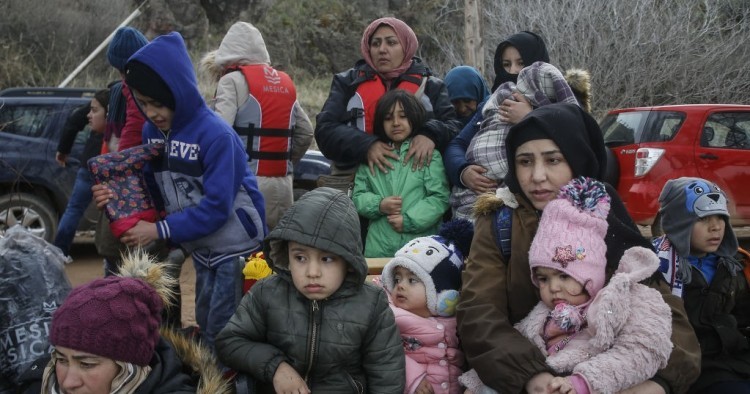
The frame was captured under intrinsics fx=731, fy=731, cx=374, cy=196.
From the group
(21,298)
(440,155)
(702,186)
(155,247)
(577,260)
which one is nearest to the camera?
(577,260)

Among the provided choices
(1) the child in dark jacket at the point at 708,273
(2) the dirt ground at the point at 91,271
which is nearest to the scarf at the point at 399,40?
(1) the child in dark jacket at the point at 708,273

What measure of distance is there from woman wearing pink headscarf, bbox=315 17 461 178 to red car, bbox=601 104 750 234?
5647 millimetres

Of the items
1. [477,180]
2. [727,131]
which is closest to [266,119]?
[477,180]

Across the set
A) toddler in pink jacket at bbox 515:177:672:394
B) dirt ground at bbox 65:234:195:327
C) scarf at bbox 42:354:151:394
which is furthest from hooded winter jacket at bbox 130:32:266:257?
dirt ground at bbox 65:234:195:327

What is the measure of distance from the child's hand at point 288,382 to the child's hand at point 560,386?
883 mm

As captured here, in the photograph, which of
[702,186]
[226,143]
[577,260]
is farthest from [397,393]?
[702,186]

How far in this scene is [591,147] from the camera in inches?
117

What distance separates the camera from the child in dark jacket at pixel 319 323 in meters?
2.80

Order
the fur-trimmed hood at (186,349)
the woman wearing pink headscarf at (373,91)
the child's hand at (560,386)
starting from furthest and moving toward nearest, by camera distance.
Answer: the woman wearing pink headscarf at (373,91)
the fur-trimmed hood at (186,349)
the child's hand at (560,386)

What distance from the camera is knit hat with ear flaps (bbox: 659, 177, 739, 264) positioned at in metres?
3.40

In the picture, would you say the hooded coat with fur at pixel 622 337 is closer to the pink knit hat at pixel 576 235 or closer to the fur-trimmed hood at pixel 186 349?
the pink knit hat at pixel 576 235

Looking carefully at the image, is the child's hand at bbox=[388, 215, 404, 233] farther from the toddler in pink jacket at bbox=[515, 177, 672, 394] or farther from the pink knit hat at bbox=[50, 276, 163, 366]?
the pink knit hat at bbox=[50, 276, 163, 366]

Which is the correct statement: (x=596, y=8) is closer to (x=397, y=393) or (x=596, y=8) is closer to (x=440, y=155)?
(x=440, y=155)

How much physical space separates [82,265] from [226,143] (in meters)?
6.15
